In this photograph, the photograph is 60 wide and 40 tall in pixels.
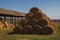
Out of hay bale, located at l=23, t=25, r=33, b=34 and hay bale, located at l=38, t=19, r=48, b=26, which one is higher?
hay bale, located at l=38, t=19, r=48, b=26

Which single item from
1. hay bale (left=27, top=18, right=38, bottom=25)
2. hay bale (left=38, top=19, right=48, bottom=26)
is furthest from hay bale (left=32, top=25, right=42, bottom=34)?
hay bale (left=27, top=18, right=38, bottom=25)

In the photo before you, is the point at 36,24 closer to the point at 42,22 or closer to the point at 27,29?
the point at 42,22

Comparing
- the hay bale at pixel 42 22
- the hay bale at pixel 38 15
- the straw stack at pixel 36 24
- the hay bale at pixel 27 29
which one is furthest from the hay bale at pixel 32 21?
the hay bale at pixel 27 29

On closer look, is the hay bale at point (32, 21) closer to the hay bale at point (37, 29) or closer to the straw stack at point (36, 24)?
the straw stack at point (36, 24)

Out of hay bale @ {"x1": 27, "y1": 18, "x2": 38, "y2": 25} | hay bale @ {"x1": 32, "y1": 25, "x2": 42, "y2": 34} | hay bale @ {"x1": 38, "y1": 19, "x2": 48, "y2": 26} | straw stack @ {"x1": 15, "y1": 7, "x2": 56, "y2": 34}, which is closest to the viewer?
straw stack @ {"x1": 15, "y1": 7, "x2": 56, "y2": 34}

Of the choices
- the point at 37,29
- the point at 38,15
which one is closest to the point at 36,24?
the point at 37,29

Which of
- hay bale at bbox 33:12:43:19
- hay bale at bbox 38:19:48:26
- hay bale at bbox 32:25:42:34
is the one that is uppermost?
hay bale at bbox 33:12:43:19

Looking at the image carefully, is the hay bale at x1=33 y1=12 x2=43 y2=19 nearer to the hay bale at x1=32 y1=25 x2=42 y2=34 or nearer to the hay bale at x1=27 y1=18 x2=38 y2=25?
the hay bale at x1=27 y1=18 x2=38 y2=25

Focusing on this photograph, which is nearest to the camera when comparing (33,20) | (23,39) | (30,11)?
(23,39)

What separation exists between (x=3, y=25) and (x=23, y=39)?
55.2 ft

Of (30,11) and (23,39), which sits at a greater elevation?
(30,11)

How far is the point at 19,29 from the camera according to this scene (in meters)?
23.6

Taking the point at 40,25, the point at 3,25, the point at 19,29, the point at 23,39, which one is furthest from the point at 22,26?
the point at 3,25

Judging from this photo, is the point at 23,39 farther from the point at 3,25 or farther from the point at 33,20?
the point at 3,25
